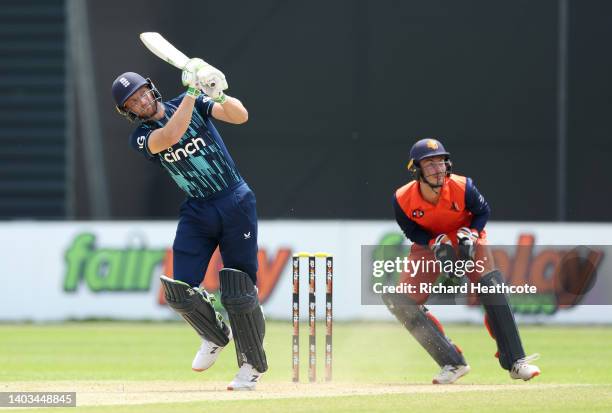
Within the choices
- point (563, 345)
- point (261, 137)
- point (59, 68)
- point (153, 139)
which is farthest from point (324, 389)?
point (59, 68)

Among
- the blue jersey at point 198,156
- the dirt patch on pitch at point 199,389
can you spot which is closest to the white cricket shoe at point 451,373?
the dirt patch on pitch at point 199,389

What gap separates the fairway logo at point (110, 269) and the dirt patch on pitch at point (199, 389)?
20.2 ft

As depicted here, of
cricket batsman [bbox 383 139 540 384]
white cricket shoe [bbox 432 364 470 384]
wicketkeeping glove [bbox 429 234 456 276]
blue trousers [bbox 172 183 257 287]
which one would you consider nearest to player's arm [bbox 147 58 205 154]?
blue trousers [bbox 172 183 257 287]

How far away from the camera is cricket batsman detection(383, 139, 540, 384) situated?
8.13 m

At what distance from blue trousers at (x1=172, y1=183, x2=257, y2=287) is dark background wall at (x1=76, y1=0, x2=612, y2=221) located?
28.8 feet

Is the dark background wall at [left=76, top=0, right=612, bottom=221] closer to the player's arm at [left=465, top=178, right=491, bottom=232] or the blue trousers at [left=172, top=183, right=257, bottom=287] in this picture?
the player's arm at [left=465, top=178, right=491, bottom=232]

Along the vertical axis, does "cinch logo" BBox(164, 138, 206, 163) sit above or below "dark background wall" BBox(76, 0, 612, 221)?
below

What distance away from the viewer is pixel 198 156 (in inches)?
305

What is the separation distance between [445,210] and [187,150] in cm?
165

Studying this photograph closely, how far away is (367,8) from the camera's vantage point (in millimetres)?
17094

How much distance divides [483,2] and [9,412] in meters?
11.3

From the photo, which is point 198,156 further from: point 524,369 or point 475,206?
point 524,369

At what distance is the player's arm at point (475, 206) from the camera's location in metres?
8.23

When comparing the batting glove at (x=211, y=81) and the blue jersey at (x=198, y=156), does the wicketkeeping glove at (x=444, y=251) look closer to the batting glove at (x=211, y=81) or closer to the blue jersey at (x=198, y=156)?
the blue jersey at (x=198, y=156)
